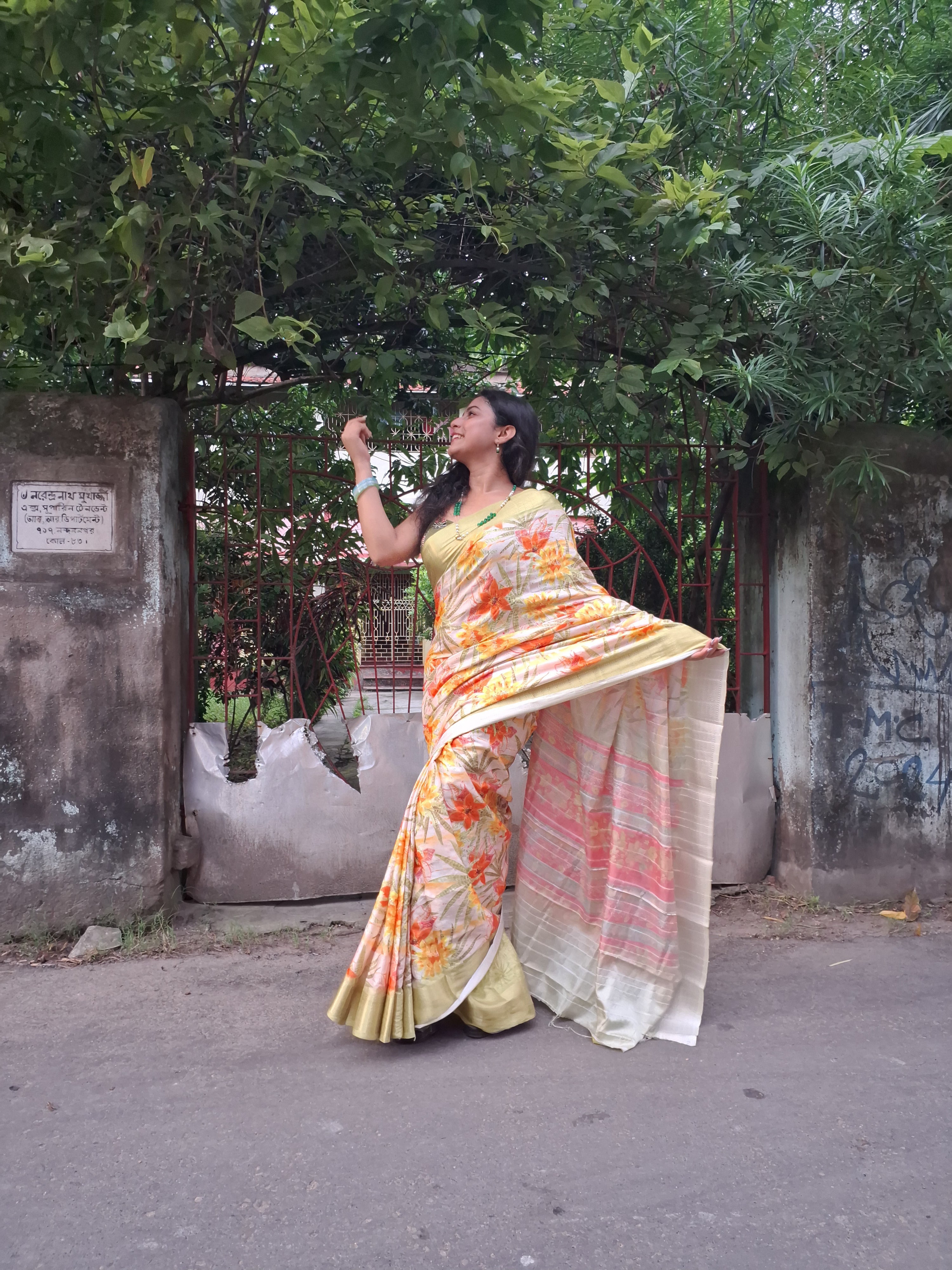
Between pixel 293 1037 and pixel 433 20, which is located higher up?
pixel 433 20

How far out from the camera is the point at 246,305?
10.3ft

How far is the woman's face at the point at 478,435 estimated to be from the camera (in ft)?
10.0

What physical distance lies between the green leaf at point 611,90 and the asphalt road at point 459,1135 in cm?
288

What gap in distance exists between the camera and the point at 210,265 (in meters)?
3.28

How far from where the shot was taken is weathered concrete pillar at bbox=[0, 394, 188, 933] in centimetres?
347

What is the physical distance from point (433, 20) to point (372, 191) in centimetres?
114

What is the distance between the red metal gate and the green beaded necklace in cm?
98

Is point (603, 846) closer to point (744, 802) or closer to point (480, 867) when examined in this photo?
point (480, 867)

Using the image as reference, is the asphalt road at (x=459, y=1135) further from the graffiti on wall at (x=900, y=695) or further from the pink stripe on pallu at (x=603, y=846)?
the graffiti on wall at (x=900, y=695)

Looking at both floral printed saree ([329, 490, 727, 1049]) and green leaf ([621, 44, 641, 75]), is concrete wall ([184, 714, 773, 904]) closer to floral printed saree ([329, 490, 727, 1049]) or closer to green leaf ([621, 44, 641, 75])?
floral printed saree ([329, 490, 727, 1049])

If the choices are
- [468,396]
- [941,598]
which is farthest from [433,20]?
[941,598]

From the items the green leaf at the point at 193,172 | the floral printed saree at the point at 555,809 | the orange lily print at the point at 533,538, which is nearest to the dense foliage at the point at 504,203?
the green leaf at the point at 193,172

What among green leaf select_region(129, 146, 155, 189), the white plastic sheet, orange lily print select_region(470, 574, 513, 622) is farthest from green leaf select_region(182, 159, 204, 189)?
the white plastic sheet

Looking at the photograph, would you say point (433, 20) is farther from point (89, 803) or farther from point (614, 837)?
point (89, 803)
